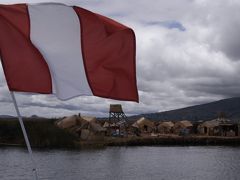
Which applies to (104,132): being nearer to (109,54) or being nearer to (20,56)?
(109,54)

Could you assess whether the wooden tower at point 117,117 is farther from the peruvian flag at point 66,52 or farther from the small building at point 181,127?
the peruvian flag at point 66,52

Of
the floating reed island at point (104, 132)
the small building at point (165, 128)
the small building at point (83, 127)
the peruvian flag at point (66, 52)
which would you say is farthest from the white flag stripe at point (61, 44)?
the small building at point (165, 128)

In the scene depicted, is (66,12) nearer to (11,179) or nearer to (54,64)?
(54,64)

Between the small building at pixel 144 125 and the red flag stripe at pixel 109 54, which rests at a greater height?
the small building at pixel 144 125

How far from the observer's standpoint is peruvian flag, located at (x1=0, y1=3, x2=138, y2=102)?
37.6 feet

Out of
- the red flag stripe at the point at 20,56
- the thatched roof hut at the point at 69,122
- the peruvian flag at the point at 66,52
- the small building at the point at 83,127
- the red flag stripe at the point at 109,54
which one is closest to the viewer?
the red flag stripe at the point at 20,56

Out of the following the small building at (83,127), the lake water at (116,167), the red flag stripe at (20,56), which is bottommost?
the lake water at (116,167)

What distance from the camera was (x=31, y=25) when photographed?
38.7 ft

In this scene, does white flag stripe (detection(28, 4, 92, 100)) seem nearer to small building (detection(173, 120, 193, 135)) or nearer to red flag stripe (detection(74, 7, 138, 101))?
red flag stripe (detection(74, 7, 138, 101))

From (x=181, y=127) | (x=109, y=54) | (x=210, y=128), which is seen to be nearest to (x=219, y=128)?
(x=210, y=128)

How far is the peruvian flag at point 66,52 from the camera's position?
11461 millimetres

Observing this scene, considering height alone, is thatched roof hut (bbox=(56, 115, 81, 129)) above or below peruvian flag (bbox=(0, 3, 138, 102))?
above

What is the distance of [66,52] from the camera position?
39.4 feet

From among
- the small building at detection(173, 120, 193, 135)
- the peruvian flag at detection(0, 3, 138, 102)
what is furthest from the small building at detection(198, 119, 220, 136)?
the peruvian flag at detection(0, 3, 138, 102)
